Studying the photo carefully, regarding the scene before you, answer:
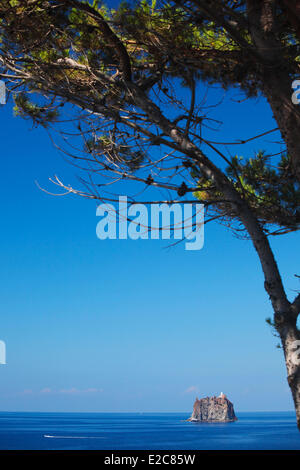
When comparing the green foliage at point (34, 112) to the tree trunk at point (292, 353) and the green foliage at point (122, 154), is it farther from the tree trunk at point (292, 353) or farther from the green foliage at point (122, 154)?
the tree trunk at point (292, 353)

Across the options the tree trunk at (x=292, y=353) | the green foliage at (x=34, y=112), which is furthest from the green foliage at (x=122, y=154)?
the tree trunk at (x=292, y=353)

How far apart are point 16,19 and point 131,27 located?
98 cm

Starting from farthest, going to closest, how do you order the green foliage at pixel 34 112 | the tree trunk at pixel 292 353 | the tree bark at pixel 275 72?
the green foliage at pixel 34 112
the tree bark at pixel 275 72
the tree trunk at pixel 292 353

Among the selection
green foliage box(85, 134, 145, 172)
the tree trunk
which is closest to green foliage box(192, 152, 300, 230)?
green foliage box(85, 134, 145, 172)

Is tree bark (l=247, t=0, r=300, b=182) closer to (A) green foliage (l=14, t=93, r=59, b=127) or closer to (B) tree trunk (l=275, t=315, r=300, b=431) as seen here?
(B) tree trunk (l=275, t=315, r=300, b=431)

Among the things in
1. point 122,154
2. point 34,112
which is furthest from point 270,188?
point 34,112

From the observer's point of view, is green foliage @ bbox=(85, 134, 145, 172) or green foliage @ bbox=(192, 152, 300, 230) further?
green foliage @ bbox=(192, 152, 300, 230)

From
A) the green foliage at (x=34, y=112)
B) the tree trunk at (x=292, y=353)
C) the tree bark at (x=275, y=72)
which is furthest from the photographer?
the green foliage at (x=34, y=112)

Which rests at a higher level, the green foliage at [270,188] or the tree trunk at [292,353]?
the green foliage at [270,188]

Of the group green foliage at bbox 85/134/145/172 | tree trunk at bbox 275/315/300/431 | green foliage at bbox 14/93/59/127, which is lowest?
tree trunk at bbox 275/315/300/431

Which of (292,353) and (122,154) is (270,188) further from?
(292,353)

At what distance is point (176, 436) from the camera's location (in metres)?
70.8
